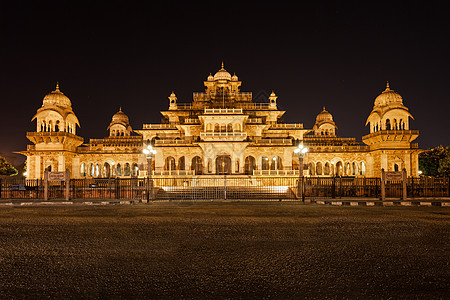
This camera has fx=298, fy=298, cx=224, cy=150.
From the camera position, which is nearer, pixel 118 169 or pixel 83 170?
pixel 83 170

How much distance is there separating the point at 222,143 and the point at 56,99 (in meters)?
24.8

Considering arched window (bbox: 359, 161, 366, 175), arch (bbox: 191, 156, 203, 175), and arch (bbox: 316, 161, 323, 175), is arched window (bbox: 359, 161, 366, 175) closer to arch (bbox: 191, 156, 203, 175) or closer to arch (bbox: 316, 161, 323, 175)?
arch (bbox: 316, 161, 323, 175)

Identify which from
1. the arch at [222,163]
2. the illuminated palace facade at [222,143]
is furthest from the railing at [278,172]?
the arch at [222,163]

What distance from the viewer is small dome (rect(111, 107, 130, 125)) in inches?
2324

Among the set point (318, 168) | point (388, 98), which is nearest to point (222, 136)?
point (318, 168)

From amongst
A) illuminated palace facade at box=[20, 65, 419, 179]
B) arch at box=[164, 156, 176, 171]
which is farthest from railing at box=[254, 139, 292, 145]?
arch at box=[164, 156, 176, 171]

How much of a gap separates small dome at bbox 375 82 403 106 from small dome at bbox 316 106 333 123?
59.7 feet

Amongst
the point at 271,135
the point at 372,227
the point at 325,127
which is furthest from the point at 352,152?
the point at 372,227

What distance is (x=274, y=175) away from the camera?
3384cm

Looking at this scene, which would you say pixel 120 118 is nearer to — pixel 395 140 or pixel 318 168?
pixel 318 168

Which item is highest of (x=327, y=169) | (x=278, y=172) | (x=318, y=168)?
(x=318, y=168)

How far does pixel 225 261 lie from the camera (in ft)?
17.6

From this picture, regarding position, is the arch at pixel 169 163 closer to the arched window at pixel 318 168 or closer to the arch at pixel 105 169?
the arch at pixel 105 169

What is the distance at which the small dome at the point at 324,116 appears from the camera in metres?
61.4
